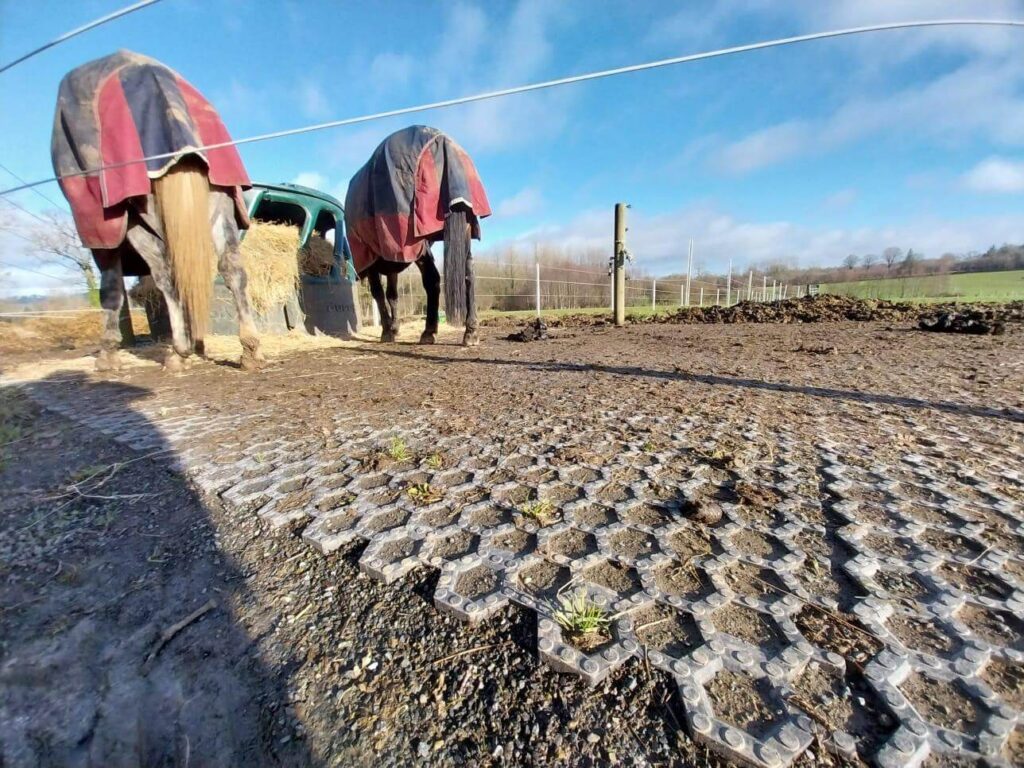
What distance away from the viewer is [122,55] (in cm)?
359

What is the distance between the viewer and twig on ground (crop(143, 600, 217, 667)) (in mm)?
905

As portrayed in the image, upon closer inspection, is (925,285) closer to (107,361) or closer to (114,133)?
(114,133)

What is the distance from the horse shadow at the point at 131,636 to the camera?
0.74 meters

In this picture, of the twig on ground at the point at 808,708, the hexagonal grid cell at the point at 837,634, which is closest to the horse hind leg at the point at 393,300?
the hexagonal grid cell at the point at 837,634

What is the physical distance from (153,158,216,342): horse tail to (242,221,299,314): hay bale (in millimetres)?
2882

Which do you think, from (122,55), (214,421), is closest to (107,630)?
(214,421)

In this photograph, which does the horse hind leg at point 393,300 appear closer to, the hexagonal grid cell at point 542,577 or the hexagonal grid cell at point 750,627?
the hexagonal grid cell at point 542,577

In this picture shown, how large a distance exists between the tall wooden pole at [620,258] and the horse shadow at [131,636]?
860cm

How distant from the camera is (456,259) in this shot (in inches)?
192

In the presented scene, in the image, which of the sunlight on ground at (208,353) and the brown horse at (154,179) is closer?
the brown horse at (154,179)

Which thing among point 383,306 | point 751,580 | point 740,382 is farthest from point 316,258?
point 751,580

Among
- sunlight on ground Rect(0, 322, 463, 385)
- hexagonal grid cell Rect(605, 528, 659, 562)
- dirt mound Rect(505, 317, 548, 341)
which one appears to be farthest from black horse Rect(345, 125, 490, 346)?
hexagonal grid cell Rect(605, 528, 659, 562)

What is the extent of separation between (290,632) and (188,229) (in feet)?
13.1

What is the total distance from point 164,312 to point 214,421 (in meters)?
5.52
